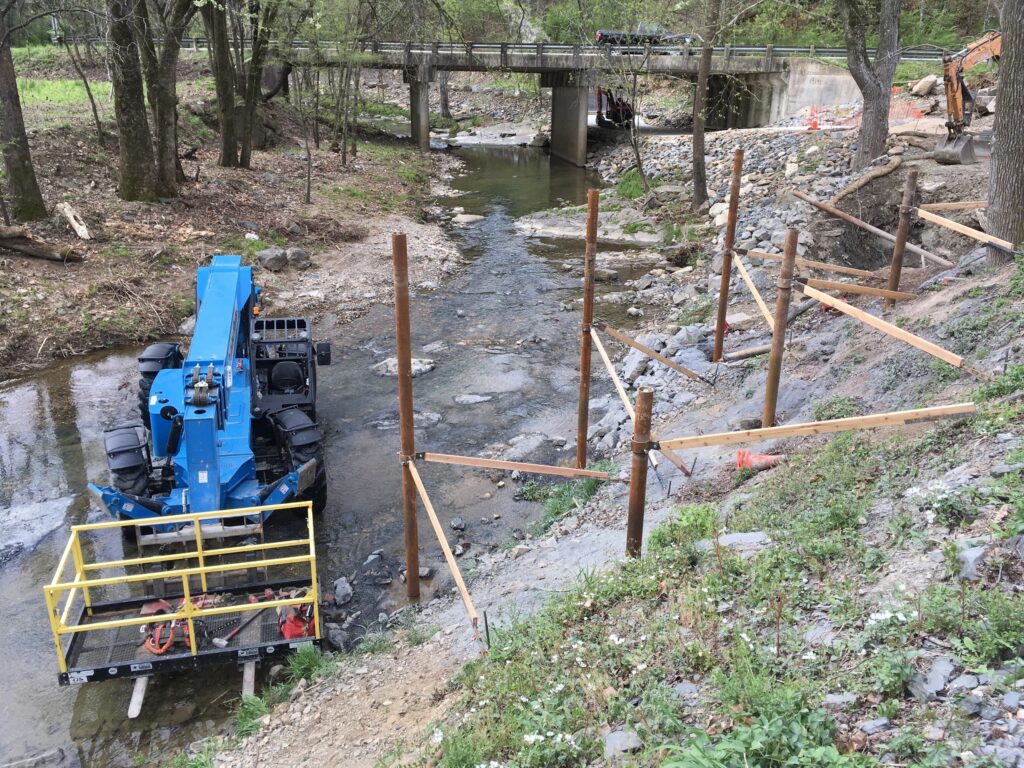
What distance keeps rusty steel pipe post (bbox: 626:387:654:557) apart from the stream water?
9.54 feet

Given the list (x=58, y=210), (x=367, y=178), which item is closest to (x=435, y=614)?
(x=58, y=210)

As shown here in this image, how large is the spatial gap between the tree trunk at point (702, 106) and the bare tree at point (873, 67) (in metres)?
3.25

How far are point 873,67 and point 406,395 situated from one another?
15428 millimetres

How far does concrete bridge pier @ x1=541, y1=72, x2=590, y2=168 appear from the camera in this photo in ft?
117

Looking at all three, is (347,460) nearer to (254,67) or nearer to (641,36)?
(254,67)

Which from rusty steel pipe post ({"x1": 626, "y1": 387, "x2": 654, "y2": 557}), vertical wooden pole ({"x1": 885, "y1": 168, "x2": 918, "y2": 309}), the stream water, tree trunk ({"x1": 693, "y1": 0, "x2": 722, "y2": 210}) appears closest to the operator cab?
the stream water

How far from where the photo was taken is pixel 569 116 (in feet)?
124

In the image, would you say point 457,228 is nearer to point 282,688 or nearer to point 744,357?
point 744,357

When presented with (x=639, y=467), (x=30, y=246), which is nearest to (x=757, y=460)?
(x=639, y=467)

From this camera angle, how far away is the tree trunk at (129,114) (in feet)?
57.2

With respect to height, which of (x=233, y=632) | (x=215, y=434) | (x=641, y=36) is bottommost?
(x=233, y=632)

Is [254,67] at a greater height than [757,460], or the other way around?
[254,67]

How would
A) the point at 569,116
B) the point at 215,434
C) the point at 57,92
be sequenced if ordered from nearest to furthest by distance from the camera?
the point at 215,434 → the point at 57,92 → the point at 569,116

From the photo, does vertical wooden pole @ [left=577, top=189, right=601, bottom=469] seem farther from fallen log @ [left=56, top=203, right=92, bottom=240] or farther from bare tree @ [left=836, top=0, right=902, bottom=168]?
fallen log @ [left=56, top=203, right=92, bottom=240]
